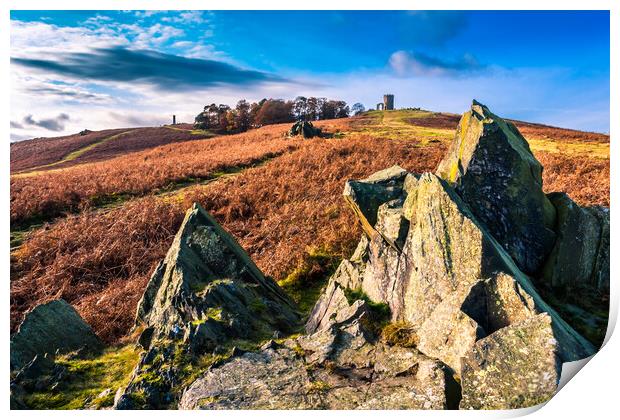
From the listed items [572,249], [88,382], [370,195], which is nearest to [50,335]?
[88,382]

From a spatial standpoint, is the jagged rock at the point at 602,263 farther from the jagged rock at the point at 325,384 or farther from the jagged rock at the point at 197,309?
the jagged rock at the point at 197,309

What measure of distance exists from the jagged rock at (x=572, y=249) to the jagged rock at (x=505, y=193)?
211 millimetres

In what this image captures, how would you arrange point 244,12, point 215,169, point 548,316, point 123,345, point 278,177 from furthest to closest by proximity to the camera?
point 215,169 < point 278,177 < point 244,12 < point 123,345 < point 548,316

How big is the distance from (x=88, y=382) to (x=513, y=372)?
276 inches

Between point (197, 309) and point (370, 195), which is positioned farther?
point (370, 195)

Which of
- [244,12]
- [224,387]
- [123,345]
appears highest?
[244,12]

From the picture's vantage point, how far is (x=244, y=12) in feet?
35.9

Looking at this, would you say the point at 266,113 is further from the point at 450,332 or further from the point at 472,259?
the point at 450,332

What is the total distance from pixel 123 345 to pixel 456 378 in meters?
6.61

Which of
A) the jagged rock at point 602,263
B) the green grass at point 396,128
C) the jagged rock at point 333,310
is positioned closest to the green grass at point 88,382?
the jagged rock at point 333,310

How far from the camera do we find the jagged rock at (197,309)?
708 centimetres

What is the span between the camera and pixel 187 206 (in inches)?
729
